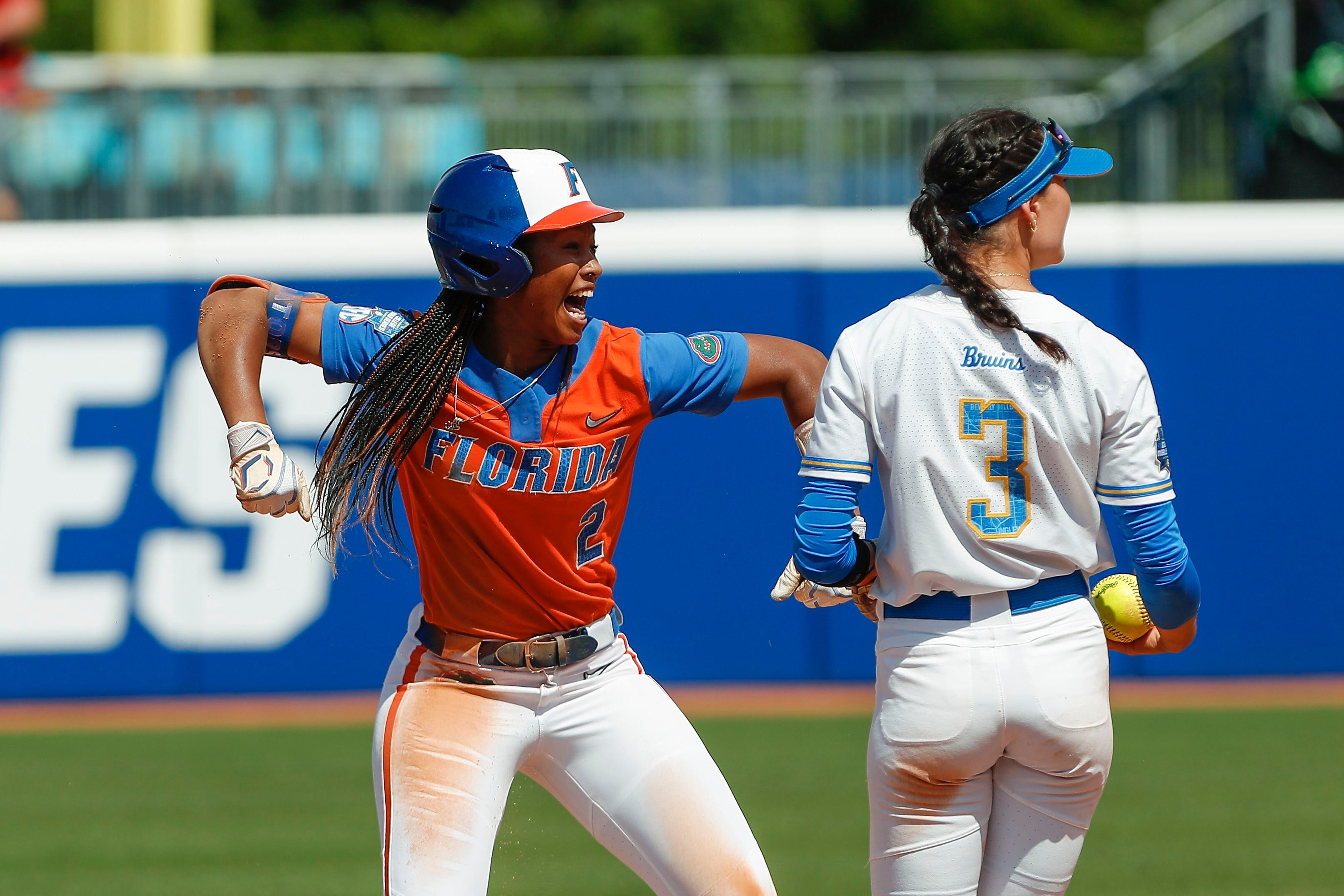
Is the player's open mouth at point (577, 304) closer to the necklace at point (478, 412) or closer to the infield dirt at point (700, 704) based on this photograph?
the necklace at point (478, 412)

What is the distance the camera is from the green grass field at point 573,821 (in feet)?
18.9

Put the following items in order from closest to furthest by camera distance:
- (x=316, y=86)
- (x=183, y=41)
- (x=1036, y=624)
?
(x=1036, y=624) → (x=316, y=86) → (x=183, y=41)

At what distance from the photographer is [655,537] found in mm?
9133

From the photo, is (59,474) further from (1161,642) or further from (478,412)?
(1161,642)

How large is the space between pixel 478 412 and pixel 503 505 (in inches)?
8.5

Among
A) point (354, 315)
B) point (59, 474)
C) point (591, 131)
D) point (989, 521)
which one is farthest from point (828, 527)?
point (591, 131)

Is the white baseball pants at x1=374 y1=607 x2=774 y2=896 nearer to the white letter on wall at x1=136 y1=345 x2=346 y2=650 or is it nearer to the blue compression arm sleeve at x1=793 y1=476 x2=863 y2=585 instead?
the blue compression arm sleeve at x1=793 y1=476 x2=863 y2=585

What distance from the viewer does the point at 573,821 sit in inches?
272

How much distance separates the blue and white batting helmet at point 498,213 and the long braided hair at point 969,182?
2.34ft

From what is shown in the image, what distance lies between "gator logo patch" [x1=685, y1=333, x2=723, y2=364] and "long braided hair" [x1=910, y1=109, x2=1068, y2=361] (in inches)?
28.5

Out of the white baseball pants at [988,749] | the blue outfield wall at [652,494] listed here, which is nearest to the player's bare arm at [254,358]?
the white baseball pants at [988,749]

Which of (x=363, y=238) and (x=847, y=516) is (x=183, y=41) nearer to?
(x=363, y=238)


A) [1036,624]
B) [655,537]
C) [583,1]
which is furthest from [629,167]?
[583,1]

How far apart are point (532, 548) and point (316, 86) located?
7.51 meters
